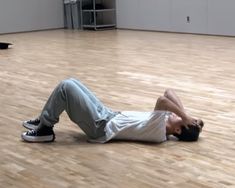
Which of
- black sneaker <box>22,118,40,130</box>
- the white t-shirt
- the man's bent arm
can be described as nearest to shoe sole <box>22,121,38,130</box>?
black sneaker <box>22,118,40,130</box>

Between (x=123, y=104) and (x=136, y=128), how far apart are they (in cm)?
118

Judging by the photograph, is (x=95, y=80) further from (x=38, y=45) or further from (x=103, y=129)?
(x=38, y=45)

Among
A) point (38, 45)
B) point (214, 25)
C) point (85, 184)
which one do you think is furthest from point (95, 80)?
point (214, 25)

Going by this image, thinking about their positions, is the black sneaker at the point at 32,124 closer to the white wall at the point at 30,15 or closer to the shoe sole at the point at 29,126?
the shoe sole at the point at 29,126

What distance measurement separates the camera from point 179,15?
1051cm

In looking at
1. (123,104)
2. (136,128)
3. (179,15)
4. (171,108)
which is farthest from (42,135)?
(179,15)

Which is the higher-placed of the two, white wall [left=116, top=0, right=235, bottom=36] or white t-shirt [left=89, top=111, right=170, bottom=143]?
white wall [left=116, top=0, right=235, bottom=36]

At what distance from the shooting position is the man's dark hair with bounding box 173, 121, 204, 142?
3.25 meters

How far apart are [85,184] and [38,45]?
6.99 meters

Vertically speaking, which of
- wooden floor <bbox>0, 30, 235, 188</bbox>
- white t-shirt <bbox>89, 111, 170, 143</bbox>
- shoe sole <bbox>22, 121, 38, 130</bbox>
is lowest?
wooden floor <bbox>0, 30, 235, 188</bbox>

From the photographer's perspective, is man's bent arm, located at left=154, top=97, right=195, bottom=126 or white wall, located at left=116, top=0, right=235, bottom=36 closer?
man's bent arm, located at left=154, top=97, right=195, bottom=126

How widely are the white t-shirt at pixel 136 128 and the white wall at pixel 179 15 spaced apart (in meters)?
6.67

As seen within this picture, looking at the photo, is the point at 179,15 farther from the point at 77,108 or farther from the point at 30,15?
the point at 77,108

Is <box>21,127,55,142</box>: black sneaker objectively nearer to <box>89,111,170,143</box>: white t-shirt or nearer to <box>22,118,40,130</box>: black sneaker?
<box>22,118,40,130</box>: black sneaker
